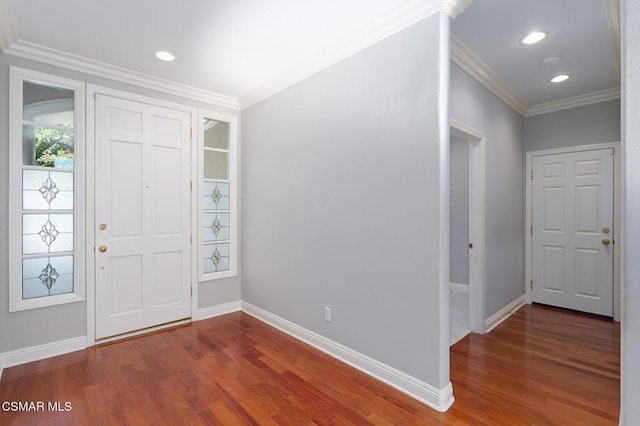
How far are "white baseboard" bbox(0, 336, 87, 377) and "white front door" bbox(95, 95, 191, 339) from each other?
6.4 inches

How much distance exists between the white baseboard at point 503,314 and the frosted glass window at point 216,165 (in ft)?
11.5

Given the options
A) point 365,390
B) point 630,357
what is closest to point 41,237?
point 365,390

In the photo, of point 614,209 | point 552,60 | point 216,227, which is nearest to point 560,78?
point 552,60

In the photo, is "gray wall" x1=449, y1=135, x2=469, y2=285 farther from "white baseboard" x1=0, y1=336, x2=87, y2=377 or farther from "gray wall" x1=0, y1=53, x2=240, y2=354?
"white baseboard" x1=0, y1=336, x2=87, y2=377

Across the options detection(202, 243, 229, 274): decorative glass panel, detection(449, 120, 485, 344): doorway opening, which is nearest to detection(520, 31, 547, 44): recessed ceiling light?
detection(449, 120, 485, 344): doorway opening

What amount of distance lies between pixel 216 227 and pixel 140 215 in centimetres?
85

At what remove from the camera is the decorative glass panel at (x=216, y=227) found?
12.0ft

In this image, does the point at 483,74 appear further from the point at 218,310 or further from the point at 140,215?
the point at 218,310

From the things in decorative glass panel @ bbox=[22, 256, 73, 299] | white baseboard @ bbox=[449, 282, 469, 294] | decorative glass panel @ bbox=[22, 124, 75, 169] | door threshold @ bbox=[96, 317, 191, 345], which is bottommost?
door threshold @ bbox=[96, 317, 191, 345]

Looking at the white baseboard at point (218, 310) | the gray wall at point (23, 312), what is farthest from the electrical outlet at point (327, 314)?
the gray wall at point (23, 312)

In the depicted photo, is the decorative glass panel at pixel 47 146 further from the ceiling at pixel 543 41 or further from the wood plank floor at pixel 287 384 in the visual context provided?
the ceiling at pixel 543 41

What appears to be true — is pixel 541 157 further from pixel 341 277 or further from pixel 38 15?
pixel 38 15

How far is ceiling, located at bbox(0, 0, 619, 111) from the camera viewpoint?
210 cm

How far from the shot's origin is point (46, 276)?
2678 millimetres
